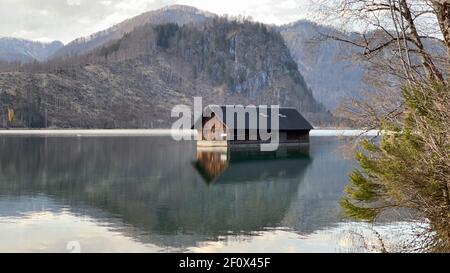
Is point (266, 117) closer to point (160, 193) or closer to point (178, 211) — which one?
point (160, 193)

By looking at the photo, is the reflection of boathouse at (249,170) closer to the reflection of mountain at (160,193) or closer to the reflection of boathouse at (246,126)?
the reflection of mountain at (160,193)

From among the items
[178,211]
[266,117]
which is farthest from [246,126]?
[178,211]

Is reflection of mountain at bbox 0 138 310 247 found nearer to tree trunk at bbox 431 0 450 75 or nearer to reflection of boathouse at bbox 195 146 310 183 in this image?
reflection of boathouse at bbox 195 146 310 183

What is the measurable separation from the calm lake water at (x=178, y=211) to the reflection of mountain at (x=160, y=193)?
0.04 m

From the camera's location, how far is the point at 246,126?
66.1 metres

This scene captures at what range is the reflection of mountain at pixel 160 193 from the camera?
54.7ft

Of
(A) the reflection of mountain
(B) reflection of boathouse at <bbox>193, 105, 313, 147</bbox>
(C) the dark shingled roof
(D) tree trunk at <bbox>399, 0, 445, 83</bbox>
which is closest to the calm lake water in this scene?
(A) the reflection of mountain

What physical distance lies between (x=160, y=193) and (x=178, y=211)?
5.07 metres

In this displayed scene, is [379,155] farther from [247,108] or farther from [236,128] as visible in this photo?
[247,108]

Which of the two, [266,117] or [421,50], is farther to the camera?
[266,117]

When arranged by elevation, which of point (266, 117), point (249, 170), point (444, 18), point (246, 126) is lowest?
point (249, 170)

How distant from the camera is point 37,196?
2322cm

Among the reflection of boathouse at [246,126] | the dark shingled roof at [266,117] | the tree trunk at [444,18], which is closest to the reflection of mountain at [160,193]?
the tree trunk at [444,18]

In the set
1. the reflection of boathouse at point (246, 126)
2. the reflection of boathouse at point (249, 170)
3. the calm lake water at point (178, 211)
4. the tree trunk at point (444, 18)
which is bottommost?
the calm lake water at point (178, 211)
